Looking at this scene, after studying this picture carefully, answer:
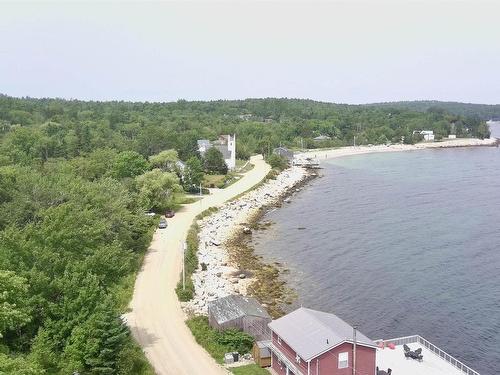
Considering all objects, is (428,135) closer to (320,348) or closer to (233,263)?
(233,263)

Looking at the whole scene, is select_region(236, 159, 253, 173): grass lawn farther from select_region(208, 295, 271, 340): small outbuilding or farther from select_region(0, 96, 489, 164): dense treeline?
select_region(208, 295, 271, 340): small outbuilding

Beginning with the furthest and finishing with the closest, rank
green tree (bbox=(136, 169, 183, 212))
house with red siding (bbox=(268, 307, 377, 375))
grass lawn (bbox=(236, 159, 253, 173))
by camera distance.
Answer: grass lawn (bbox=(236, 159, 253, 173)) → green tree (bbox=(136, 169, 183, 212)) → house with red siding (bbox=(268, 307, 377, 375))

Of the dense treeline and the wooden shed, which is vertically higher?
the dense treeline

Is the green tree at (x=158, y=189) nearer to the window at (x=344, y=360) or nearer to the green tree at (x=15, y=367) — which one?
the window at (x=344, y=360)

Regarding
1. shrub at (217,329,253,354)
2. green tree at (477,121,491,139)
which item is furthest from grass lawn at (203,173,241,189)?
green tree at (477,121,491,139)

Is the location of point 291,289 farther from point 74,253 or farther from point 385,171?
point 385,171

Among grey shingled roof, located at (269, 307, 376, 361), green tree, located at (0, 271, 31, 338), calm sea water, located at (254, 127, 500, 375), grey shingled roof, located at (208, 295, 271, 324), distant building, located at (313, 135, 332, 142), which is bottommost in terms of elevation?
calm sea water, located at (254, 127, 500, 375)

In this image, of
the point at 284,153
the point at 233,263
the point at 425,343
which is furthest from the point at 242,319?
the point at 284,153
